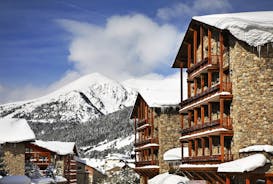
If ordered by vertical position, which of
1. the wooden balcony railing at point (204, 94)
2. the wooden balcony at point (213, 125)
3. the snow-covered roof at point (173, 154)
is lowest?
the snow-covered roof at point (173, 154)

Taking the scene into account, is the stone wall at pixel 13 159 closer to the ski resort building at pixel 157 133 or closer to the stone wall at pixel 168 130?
the ski resort building at pixel 157 133

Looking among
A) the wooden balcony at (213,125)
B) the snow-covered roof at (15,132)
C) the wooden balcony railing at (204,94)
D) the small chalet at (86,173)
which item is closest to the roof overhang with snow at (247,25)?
the wooden balcony railing at (204,94)

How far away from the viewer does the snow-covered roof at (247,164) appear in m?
28.3

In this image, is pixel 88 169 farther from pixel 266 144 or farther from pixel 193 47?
pixel 266 144

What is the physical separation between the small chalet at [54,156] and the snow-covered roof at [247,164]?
36044 mm

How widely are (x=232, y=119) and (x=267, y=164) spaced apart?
18.5 feet

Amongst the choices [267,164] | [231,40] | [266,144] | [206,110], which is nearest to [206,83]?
[206,110]

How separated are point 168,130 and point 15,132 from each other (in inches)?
667

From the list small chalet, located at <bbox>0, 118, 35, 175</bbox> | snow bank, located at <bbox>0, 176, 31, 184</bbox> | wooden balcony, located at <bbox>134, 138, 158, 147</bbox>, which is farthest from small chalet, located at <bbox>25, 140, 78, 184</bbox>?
snow bank, located at <bbox>0, 176, 31, 184</bbox>

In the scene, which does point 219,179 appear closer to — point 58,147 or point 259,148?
point 259,148

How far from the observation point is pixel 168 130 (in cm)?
5294

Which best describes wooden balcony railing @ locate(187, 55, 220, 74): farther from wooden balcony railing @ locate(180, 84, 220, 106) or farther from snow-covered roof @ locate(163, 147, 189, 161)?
snow-covered roof @ locate(163, 147, 189, 161)

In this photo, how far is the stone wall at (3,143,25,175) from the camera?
51.9 meters

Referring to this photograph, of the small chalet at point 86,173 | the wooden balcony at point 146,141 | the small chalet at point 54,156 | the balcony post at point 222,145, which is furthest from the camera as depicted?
the small chalet at point 86,173
